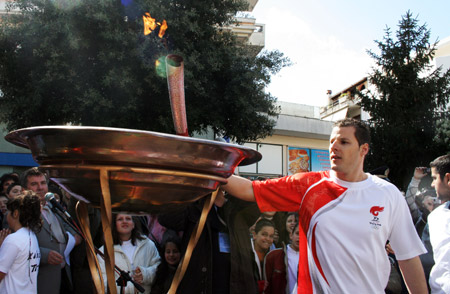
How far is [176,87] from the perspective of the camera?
5.55 feet

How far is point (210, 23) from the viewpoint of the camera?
11.5m

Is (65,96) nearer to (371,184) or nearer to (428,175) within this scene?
(428,175)

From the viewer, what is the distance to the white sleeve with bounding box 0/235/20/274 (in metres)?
3.62

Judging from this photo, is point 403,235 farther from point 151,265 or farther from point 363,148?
point 151,265

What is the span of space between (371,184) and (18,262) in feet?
9.89

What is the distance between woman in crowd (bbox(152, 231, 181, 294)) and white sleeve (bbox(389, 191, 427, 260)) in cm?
221

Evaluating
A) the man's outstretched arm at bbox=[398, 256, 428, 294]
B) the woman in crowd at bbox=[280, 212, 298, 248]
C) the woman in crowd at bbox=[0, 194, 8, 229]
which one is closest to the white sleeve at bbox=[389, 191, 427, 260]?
the man's outstretched arm at bbox=[398, 256, 428, 294]

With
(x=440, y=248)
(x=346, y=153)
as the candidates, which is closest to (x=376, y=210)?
(x=346, y=153)

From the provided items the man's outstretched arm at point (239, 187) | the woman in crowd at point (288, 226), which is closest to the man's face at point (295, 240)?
the woman in crowd at point (288, 226)

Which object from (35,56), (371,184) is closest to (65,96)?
(35,56)

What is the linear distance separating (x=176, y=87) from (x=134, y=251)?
2.87 m

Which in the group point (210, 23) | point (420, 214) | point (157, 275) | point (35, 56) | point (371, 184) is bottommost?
point (157, 275)

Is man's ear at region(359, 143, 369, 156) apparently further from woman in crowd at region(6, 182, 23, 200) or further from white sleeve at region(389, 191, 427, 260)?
woman in crowd at region(6, 182, 23, 200)

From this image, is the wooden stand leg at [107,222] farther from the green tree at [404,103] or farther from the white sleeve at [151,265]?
the green tree at [404,103]
